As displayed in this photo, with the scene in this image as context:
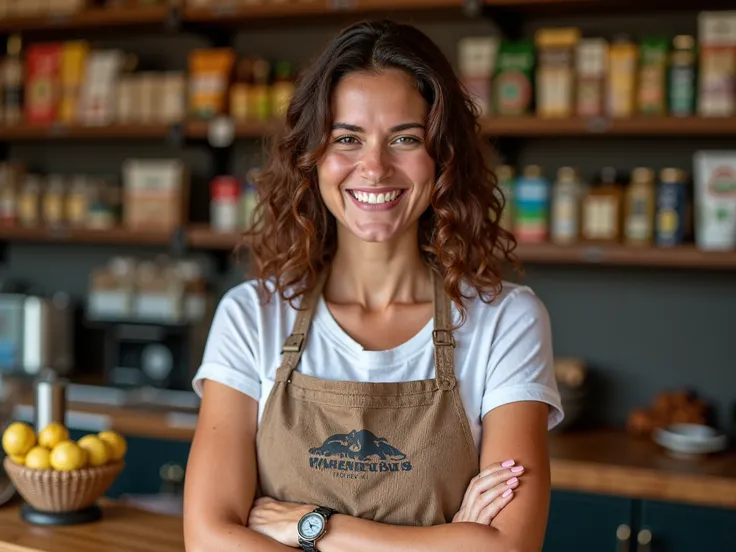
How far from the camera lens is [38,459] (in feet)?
5.58

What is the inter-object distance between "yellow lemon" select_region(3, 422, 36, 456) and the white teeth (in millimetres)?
735

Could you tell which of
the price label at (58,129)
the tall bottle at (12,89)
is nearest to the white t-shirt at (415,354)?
the price label at (58,129)

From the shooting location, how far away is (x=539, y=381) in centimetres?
162

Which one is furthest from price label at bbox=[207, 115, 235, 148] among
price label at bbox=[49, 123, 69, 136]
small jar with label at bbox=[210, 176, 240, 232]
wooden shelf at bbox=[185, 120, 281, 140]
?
price label at bbox=[49, 123, 69, 136]

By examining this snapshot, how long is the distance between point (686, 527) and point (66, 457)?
1620 mm

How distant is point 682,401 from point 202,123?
5.96 feet

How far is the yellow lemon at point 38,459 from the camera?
170 centimetres

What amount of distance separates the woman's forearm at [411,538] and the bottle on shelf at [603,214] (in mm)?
1596

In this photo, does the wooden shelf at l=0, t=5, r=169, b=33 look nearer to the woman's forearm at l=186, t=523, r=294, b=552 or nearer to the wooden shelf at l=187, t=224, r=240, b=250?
the wooden shelf at l=187, t=224, r=240, b=250

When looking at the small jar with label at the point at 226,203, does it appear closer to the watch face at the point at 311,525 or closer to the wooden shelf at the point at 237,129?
the wooden shelf at the point at 237,129

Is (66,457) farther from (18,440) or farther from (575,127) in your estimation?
(575,127)

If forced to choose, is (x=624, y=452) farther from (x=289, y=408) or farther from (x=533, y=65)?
(x=289, y=408)

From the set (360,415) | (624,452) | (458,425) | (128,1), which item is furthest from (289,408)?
(128,1)

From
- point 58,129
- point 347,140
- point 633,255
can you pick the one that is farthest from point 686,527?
point 58,129
